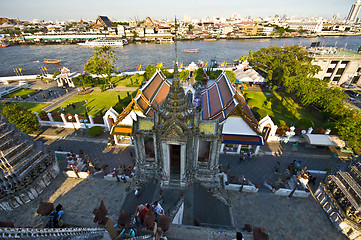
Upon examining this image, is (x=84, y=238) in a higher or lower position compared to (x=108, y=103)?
higher

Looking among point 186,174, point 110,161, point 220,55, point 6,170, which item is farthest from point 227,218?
point 220,55

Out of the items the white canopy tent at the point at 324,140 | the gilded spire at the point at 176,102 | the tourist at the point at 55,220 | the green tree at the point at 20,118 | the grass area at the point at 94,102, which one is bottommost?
the grass area at the point at 94,102

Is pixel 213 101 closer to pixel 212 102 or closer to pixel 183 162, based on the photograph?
pixel 212 102

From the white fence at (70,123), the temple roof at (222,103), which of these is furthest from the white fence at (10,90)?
the temple roof at (222,103)

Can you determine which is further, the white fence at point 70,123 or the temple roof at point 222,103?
the white fence at point 70,123

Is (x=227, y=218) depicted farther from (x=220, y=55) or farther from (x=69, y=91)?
(x=220, y=55)

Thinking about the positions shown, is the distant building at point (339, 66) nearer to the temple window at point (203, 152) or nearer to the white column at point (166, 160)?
the temple window at point (203, 152)
